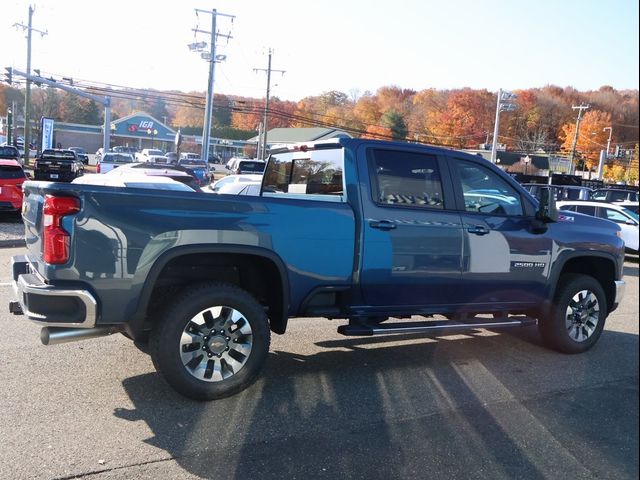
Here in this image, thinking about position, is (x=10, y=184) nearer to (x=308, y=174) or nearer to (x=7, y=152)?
(x=308, y=174)

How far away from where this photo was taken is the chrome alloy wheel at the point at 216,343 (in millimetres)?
4066

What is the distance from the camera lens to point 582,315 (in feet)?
19.0

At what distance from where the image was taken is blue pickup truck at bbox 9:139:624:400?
12.3ft

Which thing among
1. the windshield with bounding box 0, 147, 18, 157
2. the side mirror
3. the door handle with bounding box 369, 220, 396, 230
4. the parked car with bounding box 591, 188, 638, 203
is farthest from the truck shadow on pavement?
the windshield with bounding box 0, 147, 18, 157

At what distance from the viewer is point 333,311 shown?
4.61m

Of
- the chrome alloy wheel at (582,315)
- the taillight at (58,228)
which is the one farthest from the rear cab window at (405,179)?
the taillight at (58,228)

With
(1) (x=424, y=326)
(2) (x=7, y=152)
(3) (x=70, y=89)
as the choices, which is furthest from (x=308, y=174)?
(3) (x=70, y=89)

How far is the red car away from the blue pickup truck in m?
10.4

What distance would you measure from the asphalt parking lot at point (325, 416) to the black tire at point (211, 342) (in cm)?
18

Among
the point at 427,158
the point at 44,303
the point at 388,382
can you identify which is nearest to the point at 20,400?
the point at 44,303

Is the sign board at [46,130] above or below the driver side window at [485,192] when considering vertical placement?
above

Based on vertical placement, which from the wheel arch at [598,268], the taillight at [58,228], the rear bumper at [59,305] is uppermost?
the taillight at [58,228]

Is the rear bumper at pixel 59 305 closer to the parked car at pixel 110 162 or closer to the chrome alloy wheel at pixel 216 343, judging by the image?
the chrome alloy wheel at pixel 216 343

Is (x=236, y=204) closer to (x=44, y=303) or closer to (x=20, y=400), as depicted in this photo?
(x=44, y=303)
